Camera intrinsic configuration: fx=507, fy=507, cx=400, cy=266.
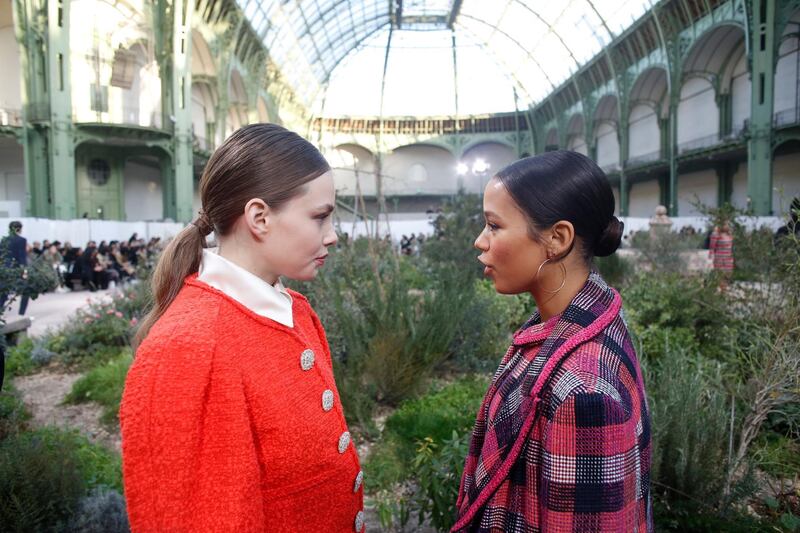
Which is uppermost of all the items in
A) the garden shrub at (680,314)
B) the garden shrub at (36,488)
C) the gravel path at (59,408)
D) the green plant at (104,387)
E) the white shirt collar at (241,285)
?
the white shirt collar at (241,285)

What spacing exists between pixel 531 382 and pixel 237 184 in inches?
32.8

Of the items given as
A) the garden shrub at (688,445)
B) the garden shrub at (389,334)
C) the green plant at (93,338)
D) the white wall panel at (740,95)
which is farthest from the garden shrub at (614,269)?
the white wall panel at (740,95)

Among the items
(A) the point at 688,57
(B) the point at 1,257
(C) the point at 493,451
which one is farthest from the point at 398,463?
(A) the point at 688,57

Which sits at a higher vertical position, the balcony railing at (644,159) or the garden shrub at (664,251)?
the balcony railing at (644,159)

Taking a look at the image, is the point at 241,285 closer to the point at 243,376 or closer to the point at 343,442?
the point at 243,376

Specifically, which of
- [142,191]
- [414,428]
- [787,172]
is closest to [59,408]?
[414,428]

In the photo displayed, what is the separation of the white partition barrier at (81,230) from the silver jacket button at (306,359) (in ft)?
41.1

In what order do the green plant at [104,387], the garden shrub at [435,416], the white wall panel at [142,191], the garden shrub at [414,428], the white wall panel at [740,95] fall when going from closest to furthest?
1. the garden shrub at [414,428]
2. the garden shrub at [435,416]
3. the green plant at [104,387]
4. the white wall panel at [142,191]
5. the white wall panel at [740,95]

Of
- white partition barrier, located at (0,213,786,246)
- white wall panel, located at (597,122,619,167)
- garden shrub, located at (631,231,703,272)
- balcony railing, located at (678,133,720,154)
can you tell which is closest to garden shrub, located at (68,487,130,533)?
garden shrub, located at (631,231,703,272)

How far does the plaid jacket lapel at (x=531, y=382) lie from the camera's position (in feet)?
3.63

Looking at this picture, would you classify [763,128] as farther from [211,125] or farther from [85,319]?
[211,125]

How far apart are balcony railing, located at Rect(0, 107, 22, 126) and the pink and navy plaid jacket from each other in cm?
2323

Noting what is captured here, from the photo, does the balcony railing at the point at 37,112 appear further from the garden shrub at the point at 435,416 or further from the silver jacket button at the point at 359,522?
the silver jacket button at the point at 359,522

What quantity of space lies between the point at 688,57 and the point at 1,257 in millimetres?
28402
